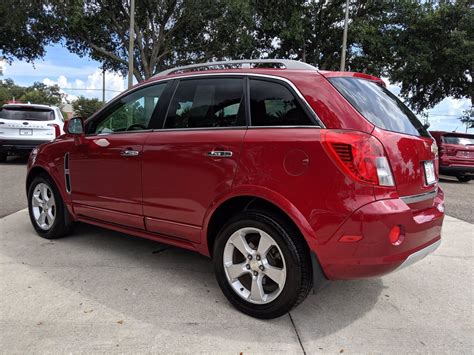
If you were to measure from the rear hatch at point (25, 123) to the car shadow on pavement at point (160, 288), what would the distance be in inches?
301

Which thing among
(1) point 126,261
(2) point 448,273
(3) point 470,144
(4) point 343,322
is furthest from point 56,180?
(3) point 470,144

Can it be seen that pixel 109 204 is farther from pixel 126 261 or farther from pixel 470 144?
pixel 470 144

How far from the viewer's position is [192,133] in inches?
136

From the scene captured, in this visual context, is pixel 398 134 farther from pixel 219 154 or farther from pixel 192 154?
pixel 192 154

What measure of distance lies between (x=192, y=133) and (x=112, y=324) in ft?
5.04

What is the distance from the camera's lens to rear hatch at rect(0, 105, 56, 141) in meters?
11.6

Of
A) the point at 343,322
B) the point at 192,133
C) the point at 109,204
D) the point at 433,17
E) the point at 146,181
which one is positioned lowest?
the point at 343,322

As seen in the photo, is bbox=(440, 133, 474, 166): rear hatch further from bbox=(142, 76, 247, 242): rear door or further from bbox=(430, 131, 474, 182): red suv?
bbox=(142, 76, 247, 242): rear door

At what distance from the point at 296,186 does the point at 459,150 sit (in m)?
12.1

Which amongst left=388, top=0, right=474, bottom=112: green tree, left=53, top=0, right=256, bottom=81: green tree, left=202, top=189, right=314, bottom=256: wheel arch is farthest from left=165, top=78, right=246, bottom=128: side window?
left=388, top=0, right=474, bottom=112: green tree

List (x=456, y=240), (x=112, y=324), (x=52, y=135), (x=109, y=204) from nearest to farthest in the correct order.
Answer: (x=112, y=324), (x=109, y=204), (x=456, y=240), (x=52, y=135)

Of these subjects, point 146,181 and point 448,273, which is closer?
point 146,181

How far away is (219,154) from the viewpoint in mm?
3199

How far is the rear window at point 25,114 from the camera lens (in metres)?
11.8
